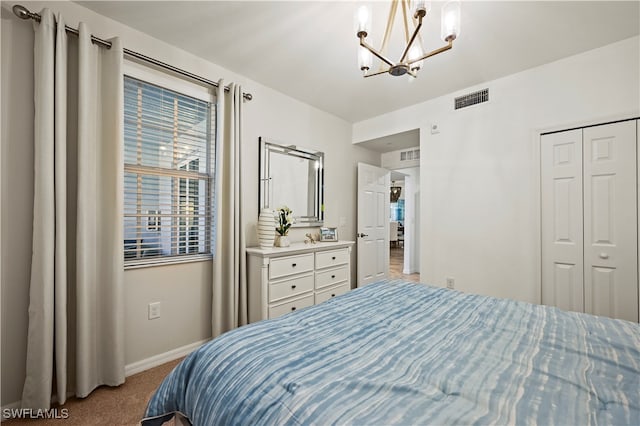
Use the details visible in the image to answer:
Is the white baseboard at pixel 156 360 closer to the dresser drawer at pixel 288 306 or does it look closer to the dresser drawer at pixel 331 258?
the dresser drawer at pixel 288 306

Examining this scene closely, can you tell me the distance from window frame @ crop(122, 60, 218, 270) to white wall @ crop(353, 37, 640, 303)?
8.19ft

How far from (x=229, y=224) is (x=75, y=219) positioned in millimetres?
1079

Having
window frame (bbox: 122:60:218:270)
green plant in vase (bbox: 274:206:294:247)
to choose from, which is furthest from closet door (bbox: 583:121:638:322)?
window frame (bbox: 122:60:218:270)

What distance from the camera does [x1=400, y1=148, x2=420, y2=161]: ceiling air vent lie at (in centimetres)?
448

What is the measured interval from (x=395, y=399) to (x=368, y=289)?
1089mm

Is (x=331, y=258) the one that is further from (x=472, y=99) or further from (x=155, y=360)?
(x=472, y=99)

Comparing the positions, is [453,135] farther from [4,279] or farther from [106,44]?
[4,279]

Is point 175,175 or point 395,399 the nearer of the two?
point 395,399

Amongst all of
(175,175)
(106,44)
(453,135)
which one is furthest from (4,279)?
(453,135)

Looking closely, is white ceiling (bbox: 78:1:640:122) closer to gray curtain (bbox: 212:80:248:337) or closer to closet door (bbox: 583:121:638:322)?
gray curtain (bbox: 212:80:248:337)

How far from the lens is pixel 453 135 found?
10.8 ft

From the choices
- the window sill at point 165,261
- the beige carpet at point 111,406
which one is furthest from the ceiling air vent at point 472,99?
the beige carpet at point 111,406

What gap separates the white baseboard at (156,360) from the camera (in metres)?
2.14

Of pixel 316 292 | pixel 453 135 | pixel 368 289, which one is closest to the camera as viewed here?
pixel 368 289
